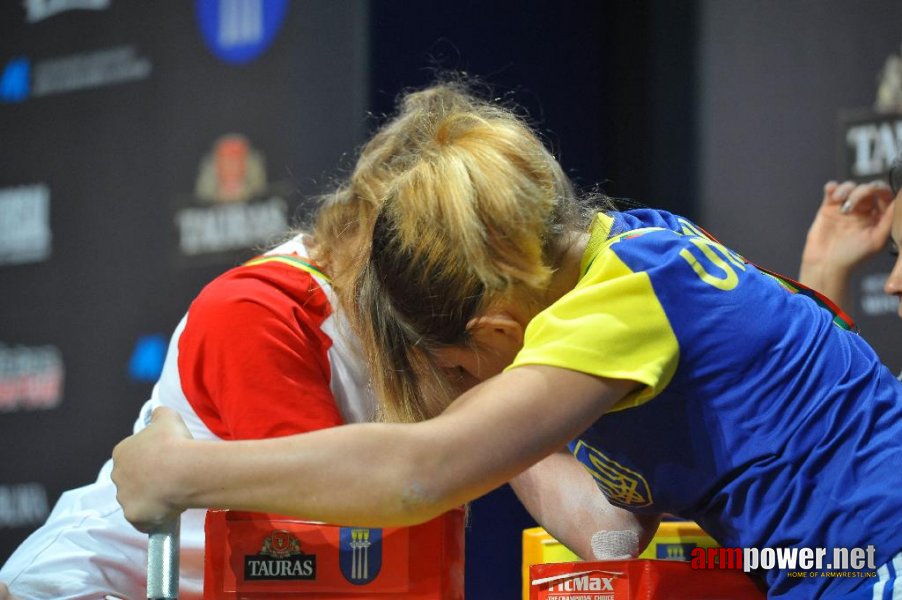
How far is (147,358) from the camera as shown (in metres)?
2.87

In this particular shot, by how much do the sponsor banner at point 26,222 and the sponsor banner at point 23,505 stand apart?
0.62 meters

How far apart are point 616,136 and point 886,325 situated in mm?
748

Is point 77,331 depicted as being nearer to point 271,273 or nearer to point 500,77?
point 500,77

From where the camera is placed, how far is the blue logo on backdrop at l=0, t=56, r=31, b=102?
3227mm

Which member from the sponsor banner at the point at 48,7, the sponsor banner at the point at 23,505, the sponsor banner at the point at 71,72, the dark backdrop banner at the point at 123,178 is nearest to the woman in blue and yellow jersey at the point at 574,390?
the dark backdrop banner at the point at 123,178

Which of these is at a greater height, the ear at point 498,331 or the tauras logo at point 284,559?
the ear at point 498,331

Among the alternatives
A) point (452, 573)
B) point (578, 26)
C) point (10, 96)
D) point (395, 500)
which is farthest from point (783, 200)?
point (10, 96)

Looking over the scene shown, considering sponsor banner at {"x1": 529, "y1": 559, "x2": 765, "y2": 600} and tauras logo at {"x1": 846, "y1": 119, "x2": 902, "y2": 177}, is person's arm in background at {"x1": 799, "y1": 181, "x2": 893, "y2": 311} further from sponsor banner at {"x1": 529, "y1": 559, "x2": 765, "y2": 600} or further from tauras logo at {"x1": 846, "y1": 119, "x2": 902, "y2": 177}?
sponsor banner at {"x1": 529, "y1": 559, "x2": 765, "y2": 600}

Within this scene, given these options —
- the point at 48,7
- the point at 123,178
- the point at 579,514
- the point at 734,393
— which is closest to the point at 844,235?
the point at 579,514

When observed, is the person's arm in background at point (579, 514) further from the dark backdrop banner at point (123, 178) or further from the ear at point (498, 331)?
the dark backdrop banner at point (123, 178)

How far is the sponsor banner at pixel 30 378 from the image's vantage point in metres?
3.06

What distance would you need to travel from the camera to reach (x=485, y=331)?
1.12 metres

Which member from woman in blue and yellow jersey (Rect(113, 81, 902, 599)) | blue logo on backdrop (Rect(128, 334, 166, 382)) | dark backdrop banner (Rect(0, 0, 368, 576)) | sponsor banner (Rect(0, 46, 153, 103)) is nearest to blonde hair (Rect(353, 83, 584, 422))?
woman in blue and yellow jersey (Rect(113, 81, 902, 599))

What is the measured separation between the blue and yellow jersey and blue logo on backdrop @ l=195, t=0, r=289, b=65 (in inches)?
70.4
